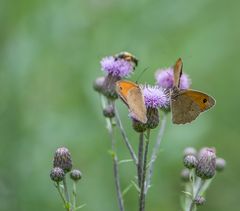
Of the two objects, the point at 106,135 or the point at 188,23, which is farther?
the point at 188,23

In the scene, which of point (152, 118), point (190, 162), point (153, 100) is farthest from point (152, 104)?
point (190, 162)

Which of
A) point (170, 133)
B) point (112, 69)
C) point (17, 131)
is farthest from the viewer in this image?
point (170, 133)

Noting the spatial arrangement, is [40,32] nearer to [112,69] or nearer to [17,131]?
[17,131]

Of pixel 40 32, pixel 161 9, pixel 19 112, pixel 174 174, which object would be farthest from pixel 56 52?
pixel 174 174

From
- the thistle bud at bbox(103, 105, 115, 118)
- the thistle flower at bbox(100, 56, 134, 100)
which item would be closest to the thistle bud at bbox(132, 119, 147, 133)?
the thistle bud at bbox(103, 105, 115, 118)

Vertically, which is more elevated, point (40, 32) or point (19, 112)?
point (40, 32)

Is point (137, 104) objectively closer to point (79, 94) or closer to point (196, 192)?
point (196, 192)

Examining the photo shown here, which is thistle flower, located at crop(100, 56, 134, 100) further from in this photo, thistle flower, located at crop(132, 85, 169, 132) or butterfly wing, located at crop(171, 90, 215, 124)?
butterfly wing, located at crop(171, 90, 215, 124)
